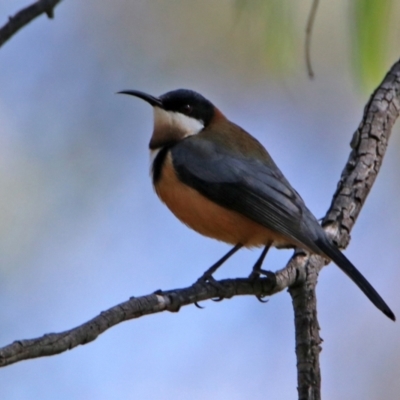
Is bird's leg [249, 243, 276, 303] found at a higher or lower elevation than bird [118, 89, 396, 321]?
lower

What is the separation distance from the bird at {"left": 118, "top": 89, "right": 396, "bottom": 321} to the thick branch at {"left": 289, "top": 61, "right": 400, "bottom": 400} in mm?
208

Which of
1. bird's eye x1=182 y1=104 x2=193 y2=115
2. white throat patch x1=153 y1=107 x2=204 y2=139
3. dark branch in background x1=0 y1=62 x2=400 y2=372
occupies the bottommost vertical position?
dark branch in background x1=0 y1=62 x2=400 y2=372

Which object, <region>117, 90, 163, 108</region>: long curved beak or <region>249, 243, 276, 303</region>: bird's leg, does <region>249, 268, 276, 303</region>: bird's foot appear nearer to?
<region>249, 243, 276, 303</region>: bird's leg

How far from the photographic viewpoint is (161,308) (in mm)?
3309

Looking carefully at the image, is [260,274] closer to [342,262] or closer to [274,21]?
[342,262]

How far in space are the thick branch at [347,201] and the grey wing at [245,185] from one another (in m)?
0.24

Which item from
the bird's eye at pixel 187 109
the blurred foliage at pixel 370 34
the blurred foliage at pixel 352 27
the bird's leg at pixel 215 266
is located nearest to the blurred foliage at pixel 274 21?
the blurred foliage at pixel 352 27

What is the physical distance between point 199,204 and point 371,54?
2375 millimetres

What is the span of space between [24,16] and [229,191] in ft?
9.07

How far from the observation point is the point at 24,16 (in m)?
2.37

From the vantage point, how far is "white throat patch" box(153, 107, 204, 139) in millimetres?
5586

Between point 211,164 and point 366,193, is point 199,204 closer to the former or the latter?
point 211,164

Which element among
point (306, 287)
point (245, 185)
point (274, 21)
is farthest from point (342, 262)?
point (274, 21)

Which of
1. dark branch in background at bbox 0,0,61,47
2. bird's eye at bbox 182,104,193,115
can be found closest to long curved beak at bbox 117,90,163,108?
bird's eye at bbox 182,104,193,115
